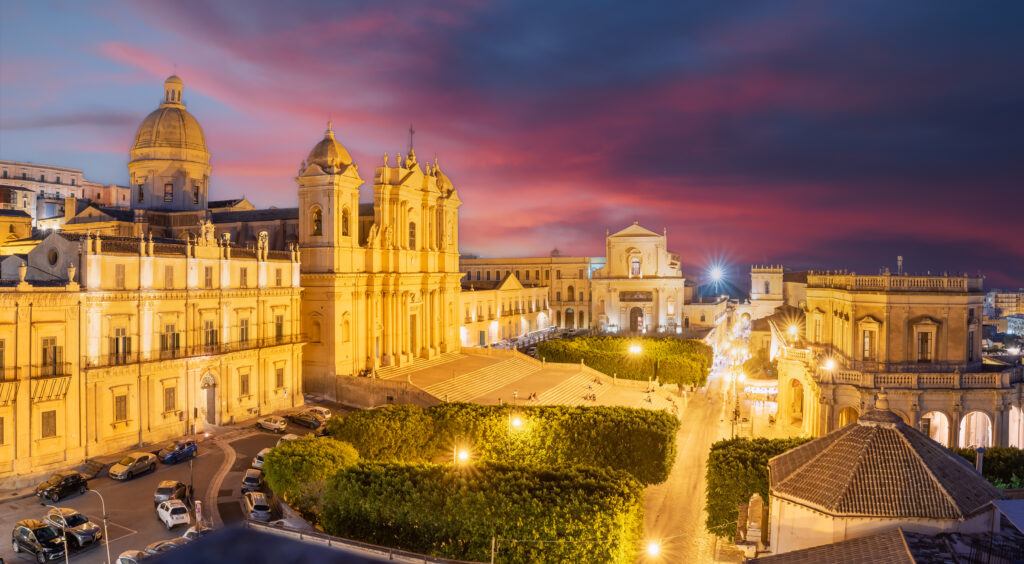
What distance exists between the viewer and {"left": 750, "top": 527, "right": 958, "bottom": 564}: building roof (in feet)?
49.3

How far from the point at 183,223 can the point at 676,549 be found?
173 ft

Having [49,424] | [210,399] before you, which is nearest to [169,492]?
[49,424]

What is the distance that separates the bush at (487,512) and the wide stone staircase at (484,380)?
72.4ft

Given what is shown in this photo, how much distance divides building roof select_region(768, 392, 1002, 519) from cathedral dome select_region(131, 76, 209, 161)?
6000 centimetres

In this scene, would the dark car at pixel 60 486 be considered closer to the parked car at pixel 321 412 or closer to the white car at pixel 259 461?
the white car at pixel 259 461

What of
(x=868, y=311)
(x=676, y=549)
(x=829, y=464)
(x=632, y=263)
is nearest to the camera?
(x=829, y=464)

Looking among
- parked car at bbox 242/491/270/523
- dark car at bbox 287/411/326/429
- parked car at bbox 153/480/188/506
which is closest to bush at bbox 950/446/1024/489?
parked car at bbox 242/491/270/523

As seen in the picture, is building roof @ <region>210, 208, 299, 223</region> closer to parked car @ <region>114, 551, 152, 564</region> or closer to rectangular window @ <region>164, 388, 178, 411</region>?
rectangular window @ <region>164, 388, 178, 411</region>

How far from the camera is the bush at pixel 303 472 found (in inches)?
1078

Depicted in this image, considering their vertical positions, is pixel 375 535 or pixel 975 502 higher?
pixel 975 502

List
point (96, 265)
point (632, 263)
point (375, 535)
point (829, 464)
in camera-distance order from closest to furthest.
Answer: point (829, 464), point (375, 535), point (96, 265), point (632, 263)

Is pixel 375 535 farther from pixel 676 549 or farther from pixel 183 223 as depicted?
pixel 183 223

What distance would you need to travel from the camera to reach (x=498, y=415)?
35.5m

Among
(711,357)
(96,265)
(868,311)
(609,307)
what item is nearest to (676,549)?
(868,311)
